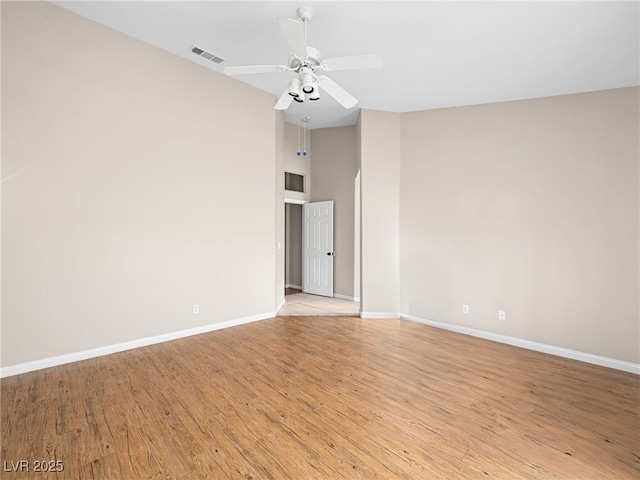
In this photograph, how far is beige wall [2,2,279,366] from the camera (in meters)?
2.85

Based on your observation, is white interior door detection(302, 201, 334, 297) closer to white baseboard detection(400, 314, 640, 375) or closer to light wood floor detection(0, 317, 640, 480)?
white baseboard detection(400, 314, 640, 375)

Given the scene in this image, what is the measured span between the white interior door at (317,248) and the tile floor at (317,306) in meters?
0.31

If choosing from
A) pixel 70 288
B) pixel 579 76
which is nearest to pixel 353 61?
pixel 579 76

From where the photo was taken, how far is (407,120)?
4887 mm

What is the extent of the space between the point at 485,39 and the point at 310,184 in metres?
4.31

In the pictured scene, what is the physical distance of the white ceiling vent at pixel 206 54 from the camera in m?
3.51

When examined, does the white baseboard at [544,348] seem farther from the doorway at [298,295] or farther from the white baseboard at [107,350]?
the white baseboard at [107,350]

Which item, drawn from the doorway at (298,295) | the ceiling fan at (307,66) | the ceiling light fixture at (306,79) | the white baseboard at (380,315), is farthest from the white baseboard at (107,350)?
the ceiling light fixture at (306,79)

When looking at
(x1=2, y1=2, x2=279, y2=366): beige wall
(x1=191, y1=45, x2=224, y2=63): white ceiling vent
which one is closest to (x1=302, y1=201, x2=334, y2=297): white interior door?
(x1=2, y1=2, x2=279, y2=366): beige wall

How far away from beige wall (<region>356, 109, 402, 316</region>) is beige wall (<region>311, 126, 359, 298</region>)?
4.23 feet

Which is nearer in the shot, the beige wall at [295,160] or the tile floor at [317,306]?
the tile floor at [317,306]

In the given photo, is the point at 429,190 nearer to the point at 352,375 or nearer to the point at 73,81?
the point at 352,375

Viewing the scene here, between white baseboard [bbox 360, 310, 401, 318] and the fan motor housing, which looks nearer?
the fan motor housing

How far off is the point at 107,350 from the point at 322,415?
2521 mm
